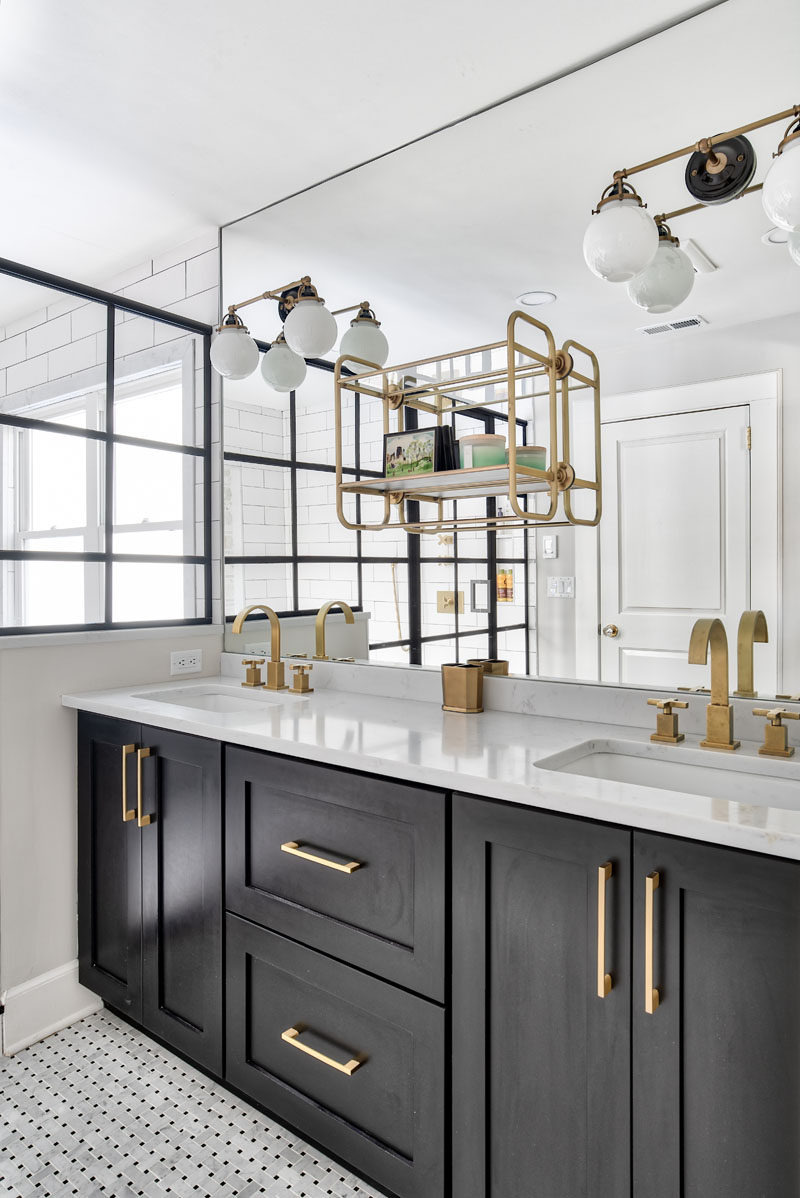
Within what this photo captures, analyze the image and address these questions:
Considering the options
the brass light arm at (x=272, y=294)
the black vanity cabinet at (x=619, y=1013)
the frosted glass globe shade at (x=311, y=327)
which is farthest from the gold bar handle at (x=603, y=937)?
the brass light arm at (x=272, y=294)

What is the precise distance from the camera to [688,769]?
139 cm

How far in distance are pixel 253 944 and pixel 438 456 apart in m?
1.19

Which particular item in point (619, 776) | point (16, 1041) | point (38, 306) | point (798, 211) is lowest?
point (16, 1041)

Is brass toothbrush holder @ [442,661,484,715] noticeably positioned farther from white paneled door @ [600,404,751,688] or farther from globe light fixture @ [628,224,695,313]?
globe light fixture @ [628,224,695,313]

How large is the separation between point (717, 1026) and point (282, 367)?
1.99m

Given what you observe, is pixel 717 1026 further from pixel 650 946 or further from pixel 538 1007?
pixel 538 1007

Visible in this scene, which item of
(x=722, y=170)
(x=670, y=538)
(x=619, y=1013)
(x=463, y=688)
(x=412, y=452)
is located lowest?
(x=619, y=1013)

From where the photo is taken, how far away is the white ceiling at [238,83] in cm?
157

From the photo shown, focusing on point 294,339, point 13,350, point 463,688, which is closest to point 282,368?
point 294,339

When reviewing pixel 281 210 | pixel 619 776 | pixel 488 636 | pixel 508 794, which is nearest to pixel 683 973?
pixel 508 794

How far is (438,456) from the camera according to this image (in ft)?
5.77

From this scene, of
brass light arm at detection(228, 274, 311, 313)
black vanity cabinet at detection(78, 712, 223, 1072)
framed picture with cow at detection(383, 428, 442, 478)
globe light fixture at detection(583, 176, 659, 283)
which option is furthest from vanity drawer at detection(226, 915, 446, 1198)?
brass light arm at detection(228, 274, 311, 313)

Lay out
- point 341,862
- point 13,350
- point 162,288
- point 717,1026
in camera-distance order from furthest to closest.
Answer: point 13,350 < point 162,288 < point 341,862 < point 717,1026

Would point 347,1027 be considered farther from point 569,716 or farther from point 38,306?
point 38,306
